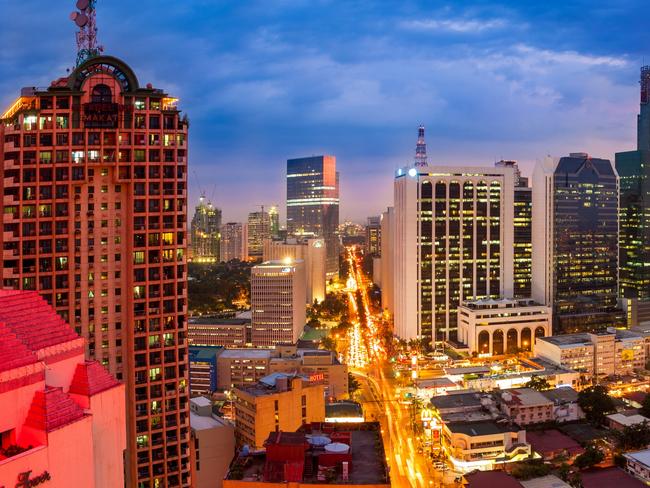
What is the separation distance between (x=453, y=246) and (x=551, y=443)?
2281 centimetres

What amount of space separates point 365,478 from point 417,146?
42.1 metres

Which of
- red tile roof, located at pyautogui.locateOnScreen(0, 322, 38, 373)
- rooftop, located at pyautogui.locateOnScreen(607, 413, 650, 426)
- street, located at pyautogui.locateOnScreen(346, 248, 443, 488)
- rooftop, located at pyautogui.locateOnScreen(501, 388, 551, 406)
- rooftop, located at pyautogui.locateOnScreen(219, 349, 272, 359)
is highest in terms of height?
red tile roof, located at pyautogui.locateOnScreen(0, 322, 38, 373)

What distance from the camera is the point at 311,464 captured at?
45.7ft

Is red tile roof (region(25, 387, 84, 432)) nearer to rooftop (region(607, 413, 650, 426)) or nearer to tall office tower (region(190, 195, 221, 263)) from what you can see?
rooftop (region(607, 413, 650, 426))

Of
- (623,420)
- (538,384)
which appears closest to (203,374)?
(538,384)

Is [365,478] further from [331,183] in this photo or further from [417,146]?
[331,183]

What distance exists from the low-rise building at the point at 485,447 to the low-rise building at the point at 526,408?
8.02 feet

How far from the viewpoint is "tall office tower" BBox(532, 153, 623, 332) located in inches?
1873

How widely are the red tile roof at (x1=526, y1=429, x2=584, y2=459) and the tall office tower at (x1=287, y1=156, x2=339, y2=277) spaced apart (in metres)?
75.4

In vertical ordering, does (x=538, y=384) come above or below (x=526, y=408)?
above

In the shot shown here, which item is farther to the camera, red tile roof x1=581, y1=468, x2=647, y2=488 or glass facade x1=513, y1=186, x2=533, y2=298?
glass facade x1=513, y1=186, x2=533, y2=298

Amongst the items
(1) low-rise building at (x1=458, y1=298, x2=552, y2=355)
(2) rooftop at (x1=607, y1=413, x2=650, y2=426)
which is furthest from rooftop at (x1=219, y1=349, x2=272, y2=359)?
(2) rooftop at (x1=607, y1=413, x2=650, y2=426)

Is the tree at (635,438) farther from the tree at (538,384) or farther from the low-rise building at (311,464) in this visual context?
the low-rise building at (311,464)

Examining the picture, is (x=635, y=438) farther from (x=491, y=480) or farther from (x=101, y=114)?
(x=101, y=114)
